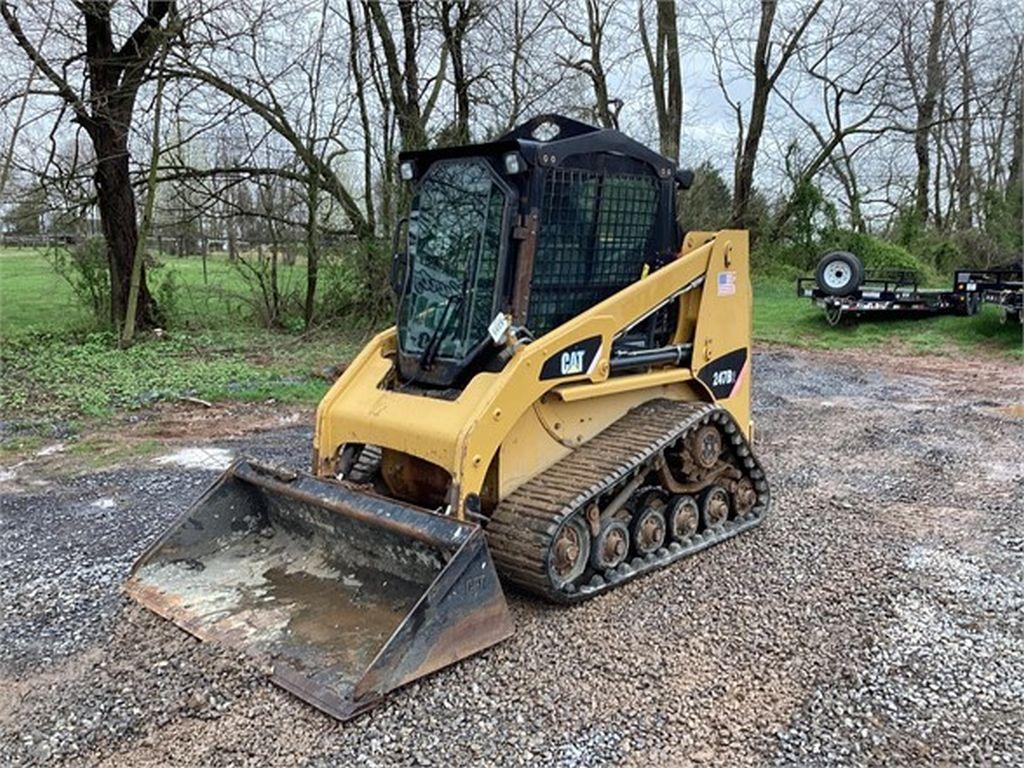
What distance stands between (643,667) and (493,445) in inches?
41.9

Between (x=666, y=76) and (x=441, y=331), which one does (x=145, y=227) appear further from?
(x=666, y=76)

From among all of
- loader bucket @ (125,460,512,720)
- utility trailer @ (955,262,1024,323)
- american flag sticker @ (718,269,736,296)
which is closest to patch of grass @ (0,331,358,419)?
loader bucket @ (125,460,512,720)

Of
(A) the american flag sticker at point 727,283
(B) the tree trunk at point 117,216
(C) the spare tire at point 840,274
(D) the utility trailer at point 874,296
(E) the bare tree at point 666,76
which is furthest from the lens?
(E) the bare tree at point 666,76

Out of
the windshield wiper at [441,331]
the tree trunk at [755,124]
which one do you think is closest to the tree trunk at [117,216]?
the windshield wiper at [441,331]

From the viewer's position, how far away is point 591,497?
382 centimetres

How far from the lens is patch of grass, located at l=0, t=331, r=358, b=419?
27.6ft

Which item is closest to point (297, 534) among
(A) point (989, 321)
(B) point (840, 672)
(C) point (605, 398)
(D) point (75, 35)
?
(C) point (605, 398)

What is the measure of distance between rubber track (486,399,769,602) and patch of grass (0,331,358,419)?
16.4 ft

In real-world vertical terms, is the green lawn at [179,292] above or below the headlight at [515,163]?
below

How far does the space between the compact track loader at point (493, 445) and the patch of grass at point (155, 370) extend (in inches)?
179

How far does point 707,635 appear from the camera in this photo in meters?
3.62

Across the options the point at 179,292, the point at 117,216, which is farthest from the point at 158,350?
the point at 179,292

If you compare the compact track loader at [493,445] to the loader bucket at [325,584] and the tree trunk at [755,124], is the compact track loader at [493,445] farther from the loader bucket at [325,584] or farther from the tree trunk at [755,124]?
the tree trunk at [755,124]

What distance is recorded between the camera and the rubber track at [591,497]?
3672mm
